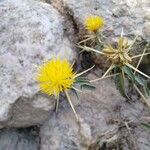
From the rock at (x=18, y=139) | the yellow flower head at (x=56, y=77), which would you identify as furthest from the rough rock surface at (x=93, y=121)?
the yellow flower head at (x=56, y=77)

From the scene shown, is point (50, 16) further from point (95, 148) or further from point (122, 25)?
point (95, 148)

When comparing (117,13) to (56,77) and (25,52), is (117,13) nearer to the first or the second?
(25,52)

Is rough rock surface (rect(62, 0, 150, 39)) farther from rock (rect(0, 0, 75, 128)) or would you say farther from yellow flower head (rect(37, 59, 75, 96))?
yellow flower head (rect(37, 59, 75, 96))

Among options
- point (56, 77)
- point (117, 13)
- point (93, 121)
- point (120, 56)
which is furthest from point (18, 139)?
point (117, 13)

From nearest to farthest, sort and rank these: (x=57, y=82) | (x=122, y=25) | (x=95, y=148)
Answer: (x=57, y=82), (x=95, y=148), (x=122, y=25)

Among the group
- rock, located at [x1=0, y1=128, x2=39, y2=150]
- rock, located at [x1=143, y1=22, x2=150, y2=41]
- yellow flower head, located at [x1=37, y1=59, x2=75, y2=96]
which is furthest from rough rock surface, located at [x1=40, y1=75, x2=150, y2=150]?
yellow flower head, located at [x1=37, y1=59, x2=75, y2=96]

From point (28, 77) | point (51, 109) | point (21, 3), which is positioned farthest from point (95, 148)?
point (21, 3)
